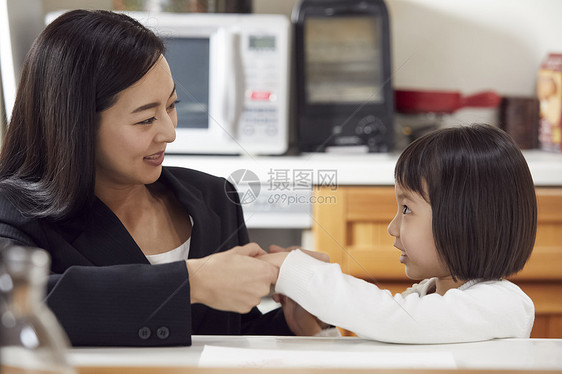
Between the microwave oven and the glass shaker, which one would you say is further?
the microwave oven

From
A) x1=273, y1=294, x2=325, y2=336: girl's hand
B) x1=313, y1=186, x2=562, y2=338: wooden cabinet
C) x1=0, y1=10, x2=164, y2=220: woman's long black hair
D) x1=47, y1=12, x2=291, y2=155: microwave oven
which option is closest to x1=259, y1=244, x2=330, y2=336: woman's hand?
x1=273, y1=294, x2=325, y2=336: girl's hand

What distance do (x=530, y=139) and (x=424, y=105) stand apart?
40 centimetres

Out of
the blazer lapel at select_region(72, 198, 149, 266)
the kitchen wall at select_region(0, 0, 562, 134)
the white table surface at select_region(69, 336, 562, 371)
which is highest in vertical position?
the kitchen wall at select_region(0, 0, 562, 134)

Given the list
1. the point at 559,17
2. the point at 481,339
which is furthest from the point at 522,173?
the point at 559,17

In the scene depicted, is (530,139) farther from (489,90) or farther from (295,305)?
(295,305)

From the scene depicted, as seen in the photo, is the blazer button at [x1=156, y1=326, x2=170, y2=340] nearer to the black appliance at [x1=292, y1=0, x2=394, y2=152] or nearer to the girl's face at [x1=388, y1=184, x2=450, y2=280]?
the girl's face at [x1=388, y1=184, x2=450, y2=280]

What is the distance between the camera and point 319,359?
65cm

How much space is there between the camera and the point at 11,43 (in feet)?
6.15

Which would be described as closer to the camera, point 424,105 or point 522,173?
point 522,173

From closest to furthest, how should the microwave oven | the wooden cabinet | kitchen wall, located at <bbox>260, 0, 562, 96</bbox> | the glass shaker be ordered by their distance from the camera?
the glass shaker, the wooden cabinet, the microwave oven, kitchen wall, located at <bbox>260, 0, 562, 96</bbox>

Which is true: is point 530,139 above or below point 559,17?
below

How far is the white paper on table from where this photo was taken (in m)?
0.63

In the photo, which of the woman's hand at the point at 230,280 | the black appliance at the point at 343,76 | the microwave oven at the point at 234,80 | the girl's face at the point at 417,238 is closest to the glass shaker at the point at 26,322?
the woman's hand at the point at 230,280

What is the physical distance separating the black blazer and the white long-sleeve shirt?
0.48 ft
